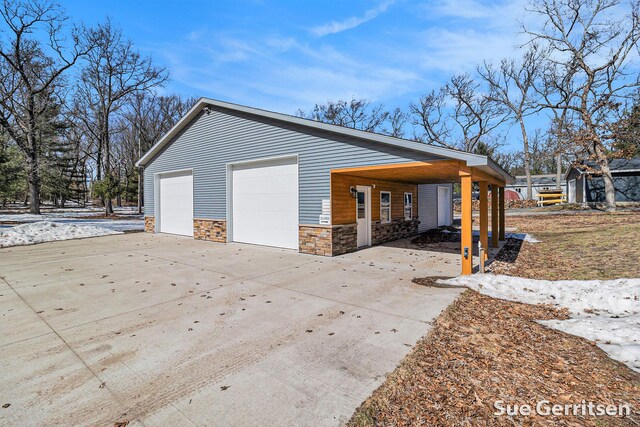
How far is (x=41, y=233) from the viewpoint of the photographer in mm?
12648

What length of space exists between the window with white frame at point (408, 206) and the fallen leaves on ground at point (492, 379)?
9.54 meters

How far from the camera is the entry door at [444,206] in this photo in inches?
670

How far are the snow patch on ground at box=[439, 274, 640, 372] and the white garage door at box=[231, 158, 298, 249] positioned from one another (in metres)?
5.54

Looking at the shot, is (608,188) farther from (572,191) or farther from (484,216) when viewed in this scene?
(484,216)

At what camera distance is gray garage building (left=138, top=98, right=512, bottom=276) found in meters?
8.27

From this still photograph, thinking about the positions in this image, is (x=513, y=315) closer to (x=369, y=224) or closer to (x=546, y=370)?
(x=546, y=370)

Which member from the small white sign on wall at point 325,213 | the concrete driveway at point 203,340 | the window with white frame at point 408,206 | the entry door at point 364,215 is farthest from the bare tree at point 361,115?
the concrete driveway at point 203,340

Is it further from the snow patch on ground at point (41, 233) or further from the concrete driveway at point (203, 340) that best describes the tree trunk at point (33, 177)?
the concrete driveway at point (203, 340)

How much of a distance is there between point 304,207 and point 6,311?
679cm

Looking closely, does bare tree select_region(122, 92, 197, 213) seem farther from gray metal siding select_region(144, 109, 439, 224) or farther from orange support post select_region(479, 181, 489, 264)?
orange support post select_region(479, 181, 489, 264)

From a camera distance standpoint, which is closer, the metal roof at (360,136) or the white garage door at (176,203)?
the metal roof at (360,136)

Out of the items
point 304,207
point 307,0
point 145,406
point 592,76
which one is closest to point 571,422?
point 145,406

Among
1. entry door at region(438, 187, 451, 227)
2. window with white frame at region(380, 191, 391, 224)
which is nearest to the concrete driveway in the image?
window with white frame at region(380, 191, 391, 224)

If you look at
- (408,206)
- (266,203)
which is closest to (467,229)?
(266,203)
